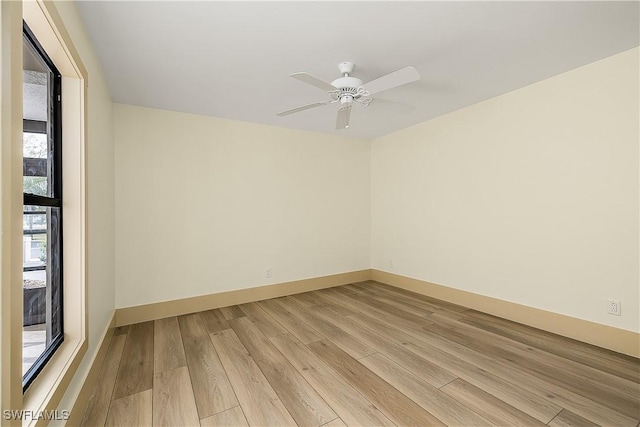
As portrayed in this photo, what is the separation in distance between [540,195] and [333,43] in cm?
242

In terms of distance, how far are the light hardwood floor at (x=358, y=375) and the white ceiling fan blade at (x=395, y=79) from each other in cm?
207

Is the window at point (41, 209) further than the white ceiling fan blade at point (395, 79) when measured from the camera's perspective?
No

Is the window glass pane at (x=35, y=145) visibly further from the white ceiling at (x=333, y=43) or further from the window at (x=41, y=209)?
the white ceiling at (x=333, y=43)

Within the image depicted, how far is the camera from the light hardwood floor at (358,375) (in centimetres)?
158

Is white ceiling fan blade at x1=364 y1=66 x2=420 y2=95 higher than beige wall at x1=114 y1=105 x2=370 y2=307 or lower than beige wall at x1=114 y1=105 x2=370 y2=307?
higher

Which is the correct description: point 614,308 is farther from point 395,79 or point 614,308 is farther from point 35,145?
point 35,145

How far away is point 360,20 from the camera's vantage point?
176cm

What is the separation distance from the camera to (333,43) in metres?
1.98

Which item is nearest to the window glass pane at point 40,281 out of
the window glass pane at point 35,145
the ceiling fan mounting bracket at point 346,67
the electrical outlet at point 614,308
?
the window glass pane at point 35,145

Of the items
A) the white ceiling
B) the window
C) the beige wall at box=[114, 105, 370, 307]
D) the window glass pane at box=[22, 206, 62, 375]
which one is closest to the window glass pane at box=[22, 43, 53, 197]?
the window

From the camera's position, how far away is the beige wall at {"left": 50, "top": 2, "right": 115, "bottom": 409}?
1615 millimetres

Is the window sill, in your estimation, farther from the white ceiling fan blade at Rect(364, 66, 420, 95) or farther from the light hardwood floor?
the white ceiling fan blade at Rect(364, 66, 420, 95)

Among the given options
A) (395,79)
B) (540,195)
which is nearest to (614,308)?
(540,195)

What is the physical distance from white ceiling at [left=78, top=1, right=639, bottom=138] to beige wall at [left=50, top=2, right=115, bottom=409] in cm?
17
